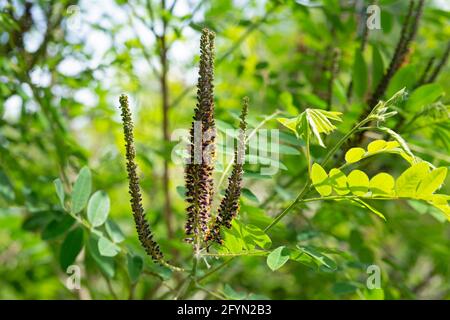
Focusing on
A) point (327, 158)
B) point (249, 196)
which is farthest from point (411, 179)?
point (249, 196)

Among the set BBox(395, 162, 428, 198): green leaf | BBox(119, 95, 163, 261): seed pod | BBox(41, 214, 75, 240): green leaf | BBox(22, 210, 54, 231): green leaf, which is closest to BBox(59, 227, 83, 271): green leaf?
BBox(41, 214, 75, 240): green leaf

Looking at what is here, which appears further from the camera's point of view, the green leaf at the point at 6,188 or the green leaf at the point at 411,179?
the green leaf at the point at 6,188

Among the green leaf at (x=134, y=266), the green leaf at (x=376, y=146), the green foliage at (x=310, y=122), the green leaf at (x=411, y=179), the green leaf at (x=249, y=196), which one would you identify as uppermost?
the green foliage at (x=310, y=122)

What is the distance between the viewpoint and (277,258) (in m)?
0.96

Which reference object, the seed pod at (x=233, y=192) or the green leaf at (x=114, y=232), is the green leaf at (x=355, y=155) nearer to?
the seed pod at (x=233, y=192)

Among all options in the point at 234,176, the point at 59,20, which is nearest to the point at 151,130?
the point at 59,20

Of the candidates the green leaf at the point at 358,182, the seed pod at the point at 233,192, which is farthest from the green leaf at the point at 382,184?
the seed pod at the point at 233,192

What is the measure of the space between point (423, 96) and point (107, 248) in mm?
813

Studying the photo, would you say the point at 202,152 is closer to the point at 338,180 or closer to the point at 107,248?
the point at 338,180

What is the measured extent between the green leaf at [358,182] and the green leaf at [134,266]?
500mm

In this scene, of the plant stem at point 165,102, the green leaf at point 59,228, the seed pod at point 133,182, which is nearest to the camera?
the seed pod at point 133,182

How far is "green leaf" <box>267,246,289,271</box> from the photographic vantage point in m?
0.94

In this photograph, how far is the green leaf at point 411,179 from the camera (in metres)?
0.92
